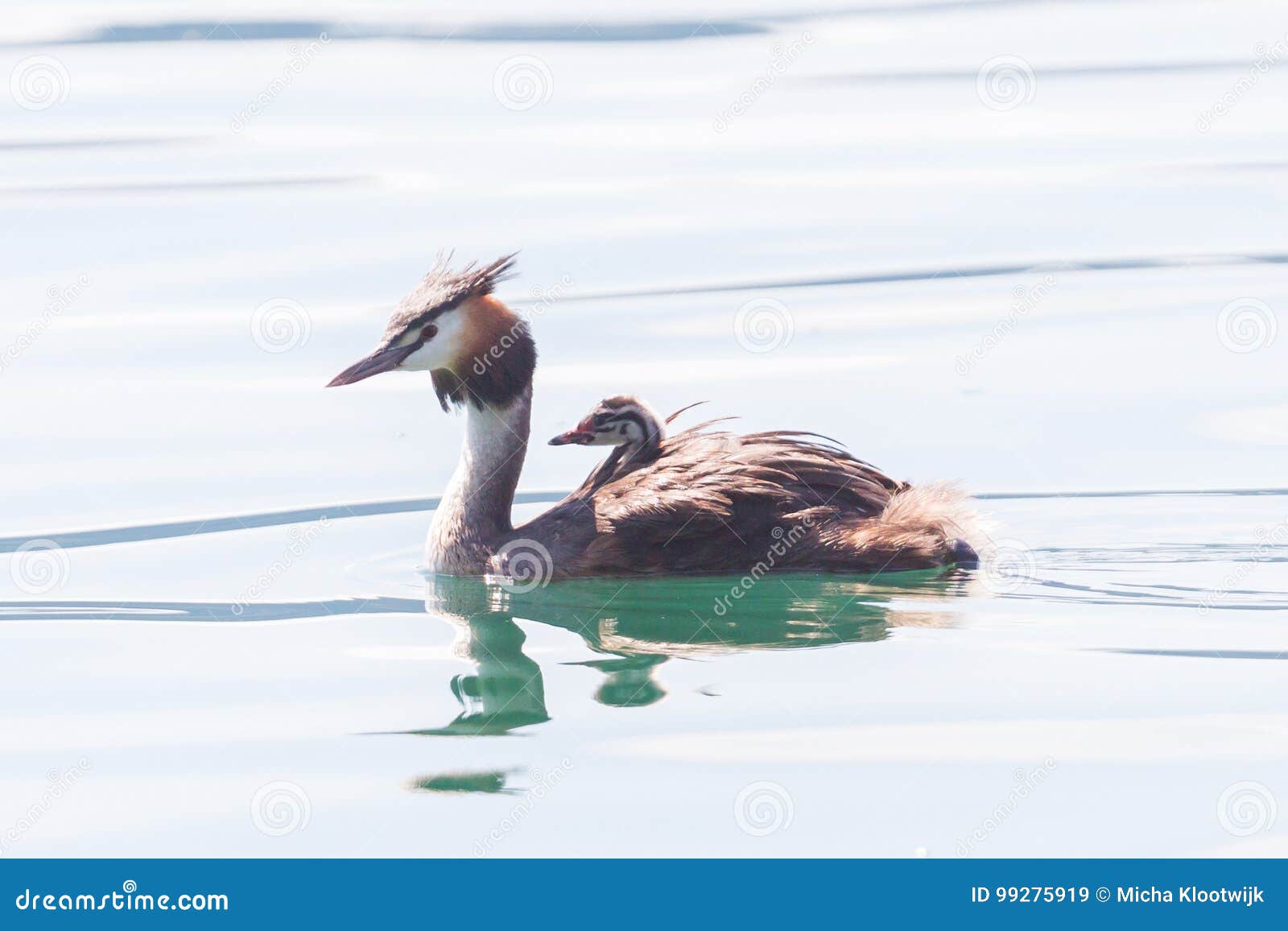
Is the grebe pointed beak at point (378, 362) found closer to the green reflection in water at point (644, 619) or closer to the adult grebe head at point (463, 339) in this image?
the adult grebe head at point (463, 339)

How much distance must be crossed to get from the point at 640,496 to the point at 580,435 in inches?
22.4

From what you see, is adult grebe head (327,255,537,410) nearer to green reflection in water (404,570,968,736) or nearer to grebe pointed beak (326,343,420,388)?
grebe pointed beak (326,343,420,388)

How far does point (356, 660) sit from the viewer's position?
8.60m

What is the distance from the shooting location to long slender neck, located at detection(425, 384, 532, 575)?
9.93 metres

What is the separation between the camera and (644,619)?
9078 millimetres

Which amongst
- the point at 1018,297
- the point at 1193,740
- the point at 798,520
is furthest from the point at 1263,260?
the point at 1193,740

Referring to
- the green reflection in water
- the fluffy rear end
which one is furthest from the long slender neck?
the fluffy rear end

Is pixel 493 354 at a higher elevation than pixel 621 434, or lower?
higher

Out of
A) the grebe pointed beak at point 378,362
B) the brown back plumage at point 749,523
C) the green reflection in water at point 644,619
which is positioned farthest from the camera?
the grebe pointed beak at point 378,362

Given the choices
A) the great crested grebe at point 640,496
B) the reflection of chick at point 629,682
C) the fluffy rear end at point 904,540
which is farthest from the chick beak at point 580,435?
the reflection of chick at point 629,682

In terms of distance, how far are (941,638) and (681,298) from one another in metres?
6.48

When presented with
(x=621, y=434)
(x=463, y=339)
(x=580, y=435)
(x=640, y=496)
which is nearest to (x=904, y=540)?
(x=640, y=496)

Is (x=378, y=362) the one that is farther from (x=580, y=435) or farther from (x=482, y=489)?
(x=580, y=435)

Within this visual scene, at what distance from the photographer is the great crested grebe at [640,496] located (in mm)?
9469
